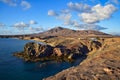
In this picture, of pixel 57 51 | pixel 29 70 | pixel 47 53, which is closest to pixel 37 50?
pixel 47 53

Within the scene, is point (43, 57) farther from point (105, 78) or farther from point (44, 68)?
point (105, 78)

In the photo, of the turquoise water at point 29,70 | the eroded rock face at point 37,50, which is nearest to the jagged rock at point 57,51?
the eroded rock face at point 37,50

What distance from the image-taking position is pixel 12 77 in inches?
2822

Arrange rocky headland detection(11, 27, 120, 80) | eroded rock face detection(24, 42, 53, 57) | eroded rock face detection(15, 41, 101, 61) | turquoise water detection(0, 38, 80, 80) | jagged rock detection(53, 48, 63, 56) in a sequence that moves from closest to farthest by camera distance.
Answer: rocky headland detection(11, 27, 120, 80)
turquoise water detection(0, 38, 80, 80)
eroded rock face detection(15, 41, 101, 61)
eroded rock face detection(24, 42, 53, 57)
jagged rock detection(53, 48, 63, 56)

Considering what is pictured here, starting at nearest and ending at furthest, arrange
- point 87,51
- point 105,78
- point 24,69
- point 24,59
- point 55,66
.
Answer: point 105,78, point 24,69, point 55,66, point 24,59, point 87,51

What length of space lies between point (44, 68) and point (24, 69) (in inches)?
339

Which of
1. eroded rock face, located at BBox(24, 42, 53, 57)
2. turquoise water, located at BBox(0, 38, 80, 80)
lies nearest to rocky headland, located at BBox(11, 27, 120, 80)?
eroded rock face, located at BBox(24, 42, 53, 57)

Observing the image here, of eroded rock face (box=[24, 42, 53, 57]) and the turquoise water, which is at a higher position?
eroded rock face (box=[24, 42, 53, 57])

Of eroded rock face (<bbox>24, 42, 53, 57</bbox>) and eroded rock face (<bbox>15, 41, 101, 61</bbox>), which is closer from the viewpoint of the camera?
eroded rock face (<bbox>15, 41, 101, 61</bbox>)

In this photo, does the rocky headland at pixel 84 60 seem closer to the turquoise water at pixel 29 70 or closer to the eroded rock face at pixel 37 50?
the eroded rock face at pixel 37 50

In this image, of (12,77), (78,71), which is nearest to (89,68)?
(78,71)

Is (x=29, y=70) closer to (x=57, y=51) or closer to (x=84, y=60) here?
(x=84, y=60)

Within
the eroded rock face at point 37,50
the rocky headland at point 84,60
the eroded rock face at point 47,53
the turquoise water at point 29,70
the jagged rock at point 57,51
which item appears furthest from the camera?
the jagged rock at point 57,51

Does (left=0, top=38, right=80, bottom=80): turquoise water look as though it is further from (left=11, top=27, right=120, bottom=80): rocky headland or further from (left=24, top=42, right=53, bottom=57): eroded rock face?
(left=24, top=42, right=53, bottom=57): eroded rock face
